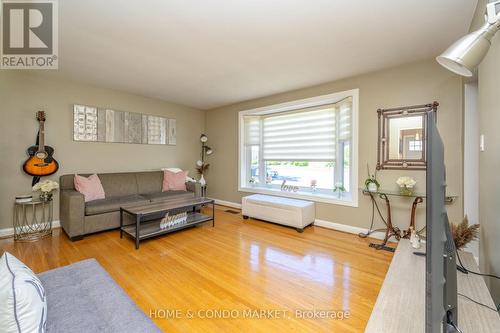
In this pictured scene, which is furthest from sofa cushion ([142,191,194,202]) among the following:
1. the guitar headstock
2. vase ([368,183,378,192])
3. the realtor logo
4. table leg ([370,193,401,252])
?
table leg ([370,193,401,252])

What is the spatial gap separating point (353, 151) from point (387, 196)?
0.79m

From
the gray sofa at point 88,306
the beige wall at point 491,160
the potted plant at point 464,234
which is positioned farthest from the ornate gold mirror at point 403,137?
the gray sofa at point 88,306

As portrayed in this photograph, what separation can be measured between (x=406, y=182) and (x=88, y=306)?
325cm

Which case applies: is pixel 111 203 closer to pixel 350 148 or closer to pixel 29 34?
pixel 29 34

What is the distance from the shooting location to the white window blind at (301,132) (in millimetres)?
3619

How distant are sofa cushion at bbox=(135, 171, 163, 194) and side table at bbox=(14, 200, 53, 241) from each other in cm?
128

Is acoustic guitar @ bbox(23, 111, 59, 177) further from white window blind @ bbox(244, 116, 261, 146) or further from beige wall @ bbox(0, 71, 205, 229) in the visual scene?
white window blind @ bbox(244, 116, 261, 146)

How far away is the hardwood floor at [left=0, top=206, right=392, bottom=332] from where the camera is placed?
1.61 metres

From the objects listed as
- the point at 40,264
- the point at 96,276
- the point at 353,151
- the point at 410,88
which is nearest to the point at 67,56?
the point at 40,264

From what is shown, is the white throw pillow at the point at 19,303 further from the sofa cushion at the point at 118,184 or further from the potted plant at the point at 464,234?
the sofa cushion at the point at 118,184

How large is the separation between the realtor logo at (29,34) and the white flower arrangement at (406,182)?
13.1ft

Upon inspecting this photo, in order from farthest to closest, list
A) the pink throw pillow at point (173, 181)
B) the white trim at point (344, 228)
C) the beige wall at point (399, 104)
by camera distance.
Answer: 1. the pink throw pillow at point (173, 181)
2. the white trim at point (344, 228)
3. the beige wall at point (399, 104)

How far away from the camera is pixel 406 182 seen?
271cm

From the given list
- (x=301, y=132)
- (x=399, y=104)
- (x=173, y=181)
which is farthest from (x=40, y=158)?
(x=399, y=104)
